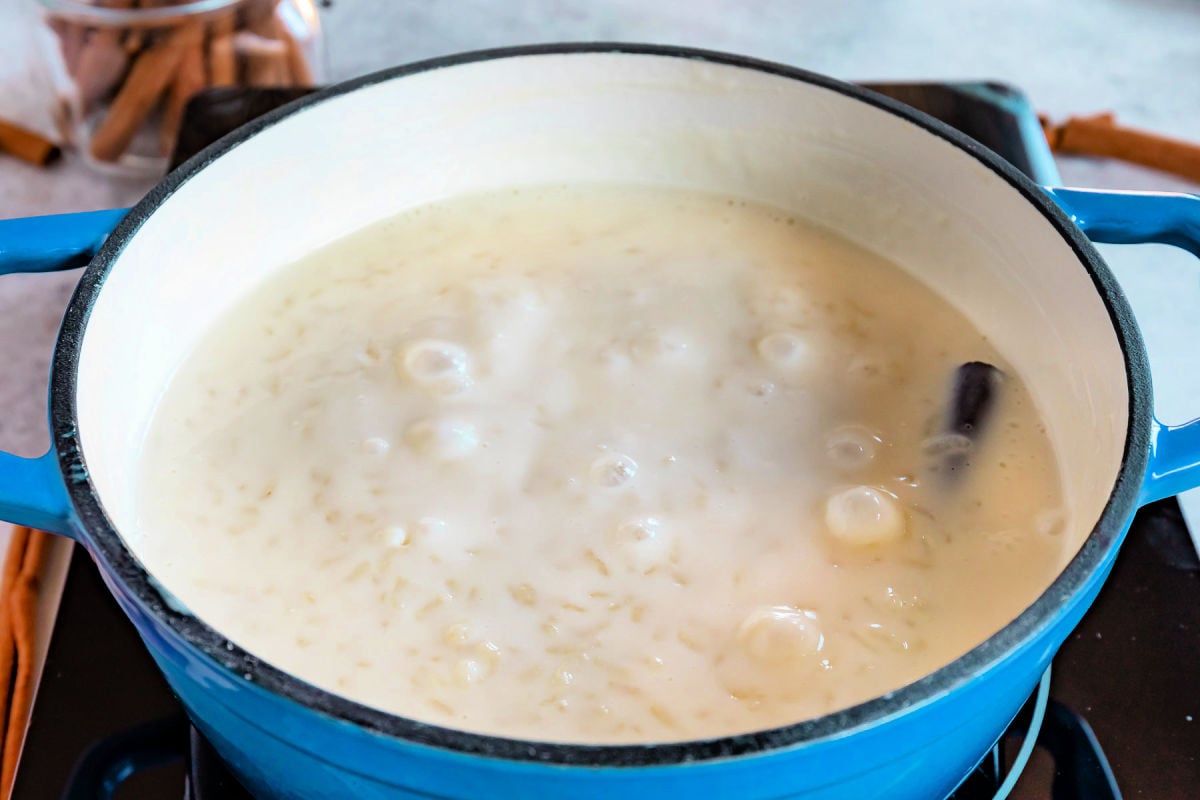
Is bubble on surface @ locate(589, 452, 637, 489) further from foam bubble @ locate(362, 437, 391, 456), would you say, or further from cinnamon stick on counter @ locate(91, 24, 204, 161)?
cinnamon stick on counter @ locate(91, 24, 204, 161)

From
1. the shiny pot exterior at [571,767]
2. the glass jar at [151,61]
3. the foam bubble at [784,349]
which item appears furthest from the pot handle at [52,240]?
the glass jar at [151,61]

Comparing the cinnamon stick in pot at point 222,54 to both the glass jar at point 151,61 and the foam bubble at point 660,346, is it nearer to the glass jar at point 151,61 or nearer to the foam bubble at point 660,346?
the glass jar at point 151,61

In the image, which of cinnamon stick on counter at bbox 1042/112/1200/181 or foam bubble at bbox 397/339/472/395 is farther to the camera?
cinnamon stick on counter at bbox 1042/112/1200/181

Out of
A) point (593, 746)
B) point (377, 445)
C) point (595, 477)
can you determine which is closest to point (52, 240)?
point (377, 445)

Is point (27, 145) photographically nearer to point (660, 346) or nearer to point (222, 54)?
point (222, 54)

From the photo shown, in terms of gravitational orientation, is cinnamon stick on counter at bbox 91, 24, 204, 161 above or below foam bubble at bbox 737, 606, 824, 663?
below

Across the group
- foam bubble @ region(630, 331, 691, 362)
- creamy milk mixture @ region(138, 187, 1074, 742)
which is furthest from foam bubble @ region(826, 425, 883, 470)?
foam bubble @ region(630, 331, 691, 362)

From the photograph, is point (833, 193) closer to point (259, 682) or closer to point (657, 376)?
point (657, 376)
